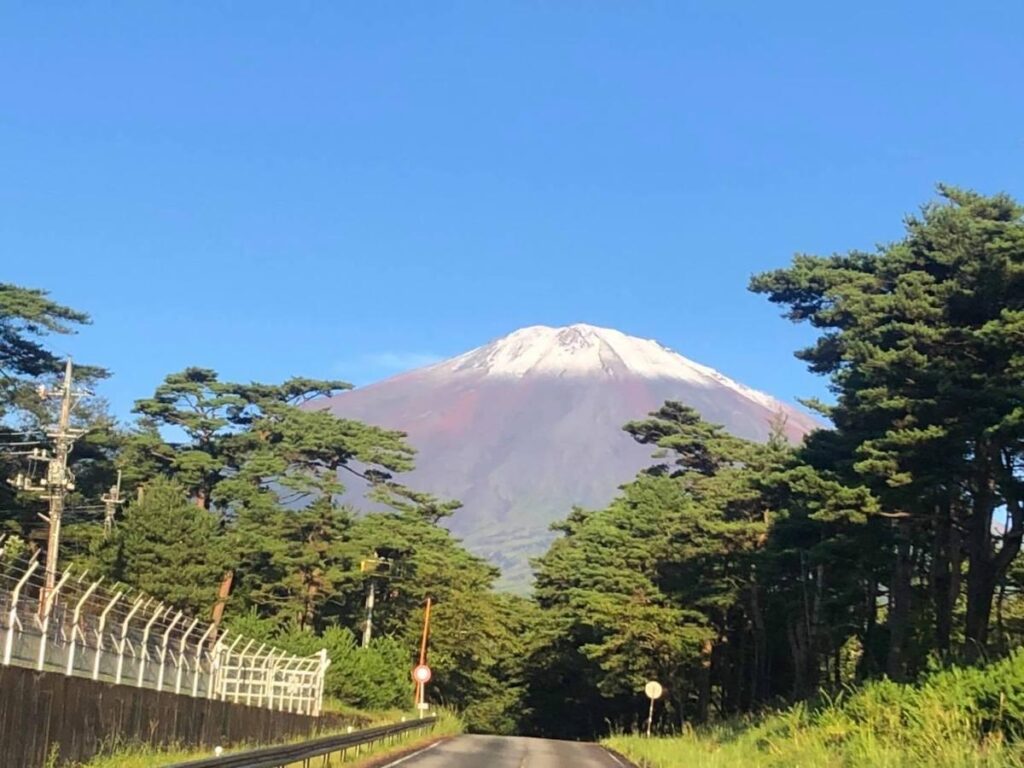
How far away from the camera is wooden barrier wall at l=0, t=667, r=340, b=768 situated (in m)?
16.1

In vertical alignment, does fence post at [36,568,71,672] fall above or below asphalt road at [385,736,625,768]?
above

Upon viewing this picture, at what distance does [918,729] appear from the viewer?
65.4 feet

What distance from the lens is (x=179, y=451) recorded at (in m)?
84.5

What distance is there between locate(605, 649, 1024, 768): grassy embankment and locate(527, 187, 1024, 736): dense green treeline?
4.09m

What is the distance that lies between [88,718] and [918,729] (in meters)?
13.4

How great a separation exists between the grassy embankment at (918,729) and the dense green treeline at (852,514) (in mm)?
4086

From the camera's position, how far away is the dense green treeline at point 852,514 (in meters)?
30.6

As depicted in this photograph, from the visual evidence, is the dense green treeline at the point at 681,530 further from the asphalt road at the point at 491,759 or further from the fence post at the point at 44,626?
the fence post at the point at 44,626

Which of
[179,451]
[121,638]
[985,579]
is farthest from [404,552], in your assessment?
[121,638]

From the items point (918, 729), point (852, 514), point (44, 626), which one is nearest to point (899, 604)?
point (852, 514)

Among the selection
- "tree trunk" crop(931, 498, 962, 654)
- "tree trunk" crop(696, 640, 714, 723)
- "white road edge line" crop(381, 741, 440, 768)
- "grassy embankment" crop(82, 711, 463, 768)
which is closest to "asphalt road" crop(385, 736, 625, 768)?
"white road edge line" crop(381, 741, 440, 768)


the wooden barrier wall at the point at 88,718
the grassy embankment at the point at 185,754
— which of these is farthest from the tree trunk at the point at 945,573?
the wooden barrier wall at the point at 88,718

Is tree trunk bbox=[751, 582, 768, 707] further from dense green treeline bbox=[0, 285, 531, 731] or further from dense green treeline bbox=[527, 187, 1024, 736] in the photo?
dense green treeline bbox=[0, 285, 531, 731]

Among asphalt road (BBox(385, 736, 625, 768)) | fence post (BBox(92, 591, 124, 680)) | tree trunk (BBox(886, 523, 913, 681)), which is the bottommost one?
asphalt road (BBox(385, 736, 625, 768))
